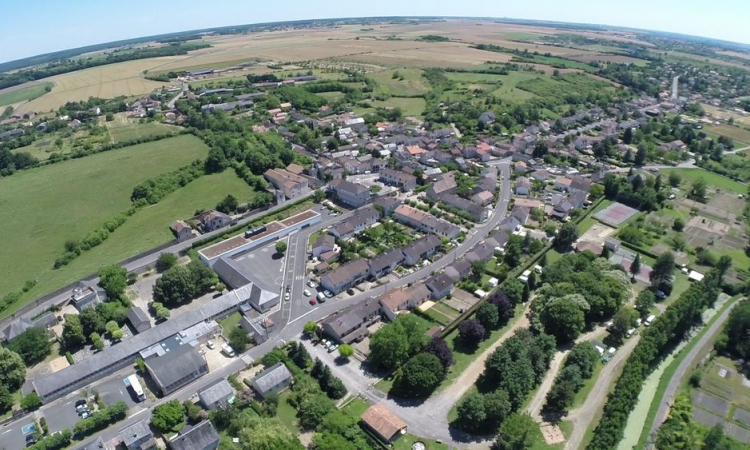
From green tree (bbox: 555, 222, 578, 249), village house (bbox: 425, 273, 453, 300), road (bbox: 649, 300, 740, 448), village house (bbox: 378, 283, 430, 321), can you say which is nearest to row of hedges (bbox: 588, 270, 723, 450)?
road (bbox: 649, 300, 740, 448)

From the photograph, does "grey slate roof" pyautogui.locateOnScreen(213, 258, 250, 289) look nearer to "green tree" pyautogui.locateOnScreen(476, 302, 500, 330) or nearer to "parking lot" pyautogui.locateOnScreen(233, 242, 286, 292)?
"parking lot" pyautogui.locateOnScreen(233, 242, 286, 292)

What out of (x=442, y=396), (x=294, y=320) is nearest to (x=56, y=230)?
(x=294, y=320)

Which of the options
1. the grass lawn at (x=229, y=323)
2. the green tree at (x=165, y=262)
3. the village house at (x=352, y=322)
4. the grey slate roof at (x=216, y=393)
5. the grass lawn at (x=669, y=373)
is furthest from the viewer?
the green tree at (x=165, y=262)

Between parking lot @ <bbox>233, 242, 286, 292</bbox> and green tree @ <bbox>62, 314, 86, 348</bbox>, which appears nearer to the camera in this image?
green tree @ <bbox>62, 314, 86, 348</bbox>

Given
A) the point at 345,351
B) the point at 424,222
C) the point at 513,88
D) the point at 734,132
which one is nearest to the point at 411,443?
the point at 345,351

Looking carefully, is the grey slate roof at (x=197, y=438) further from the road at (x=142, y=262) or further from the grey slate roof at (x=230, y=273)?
the road at (x=142, y=262)

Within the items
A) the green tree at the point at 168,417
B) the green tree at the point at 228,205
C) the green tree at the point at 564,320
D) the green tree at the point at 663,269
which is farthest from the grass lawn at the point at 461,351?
the green tree at the point at 228,205

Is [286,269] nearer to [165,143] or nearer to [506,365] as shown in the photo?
[506,365]
